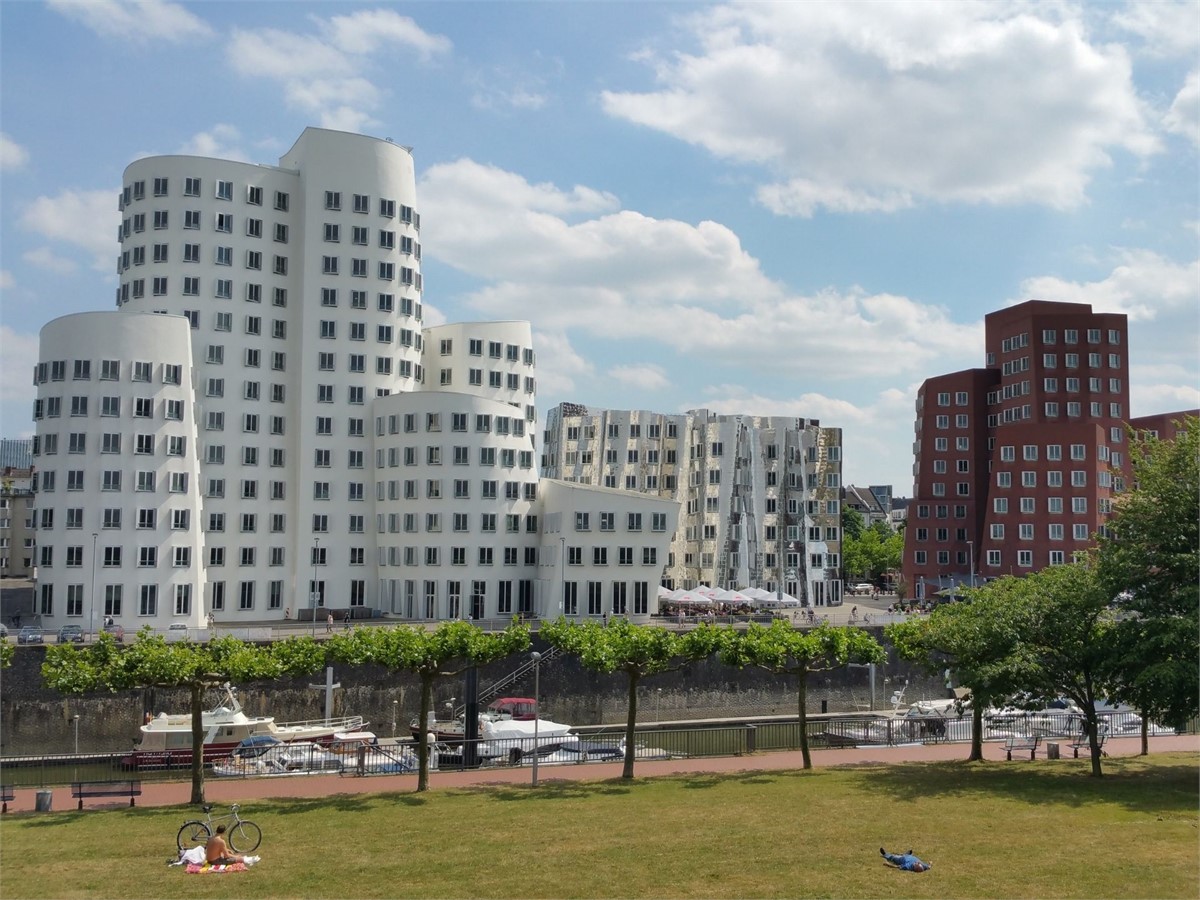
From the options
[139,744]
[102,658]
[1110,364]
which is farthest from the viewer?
[1110,364]

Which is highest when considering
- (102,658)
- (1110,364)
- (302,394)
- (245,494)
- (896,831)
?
(1110,364)

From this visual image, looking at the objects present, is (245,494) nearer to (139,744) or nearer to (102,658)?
(139,744)

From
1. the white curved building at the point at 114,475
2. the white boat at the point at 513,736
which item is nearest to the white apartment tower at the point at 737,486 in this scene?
the white curved building at the point at 114,475

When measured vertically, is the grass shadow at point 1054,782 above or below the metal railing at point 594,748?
above

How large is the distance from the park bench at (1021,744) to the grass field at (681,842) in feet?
21.2

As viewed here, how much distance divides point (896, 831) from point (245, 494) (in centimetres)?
7539

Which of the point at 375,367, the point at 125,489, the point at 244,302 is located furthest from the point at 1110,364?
the point at 125,489

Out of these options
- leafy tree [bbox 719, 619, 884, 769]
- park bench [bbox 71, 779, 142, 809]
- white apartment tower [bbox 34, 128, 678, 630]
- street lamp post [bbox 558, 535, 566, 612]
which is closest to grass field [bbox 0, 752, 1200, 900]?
park bench [bbox 71, 779, 142, 809]

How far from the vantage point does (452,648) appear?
1596 inches

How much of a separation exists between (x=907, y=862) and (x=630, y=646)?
750 inches

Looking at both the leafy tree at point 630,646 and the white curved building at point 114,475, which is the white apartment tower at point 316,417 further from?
the leafy tree at point 630,646

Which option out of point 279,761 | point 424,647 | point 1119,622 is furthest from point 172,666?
point 1119,622

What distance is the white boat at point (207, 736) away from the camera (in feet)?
179

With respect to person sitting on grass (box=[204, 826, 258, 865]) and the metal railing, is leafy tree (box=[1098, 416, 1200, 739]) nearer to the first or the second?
the metal railing
